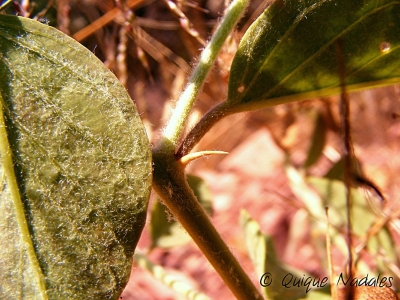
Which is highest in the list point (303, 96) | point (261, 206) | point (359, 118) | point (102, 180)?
point (102, 180)

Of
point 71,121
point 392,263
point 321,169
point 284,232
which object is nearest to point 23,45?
point 71,121

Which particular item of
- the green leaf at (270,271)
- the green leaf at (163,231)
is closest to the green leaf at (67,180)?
the green leaf at (270,271)

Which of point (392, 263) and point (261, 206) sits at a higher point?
point (392, 263)

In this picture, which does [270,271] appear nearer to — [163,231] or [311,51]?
[163,231]

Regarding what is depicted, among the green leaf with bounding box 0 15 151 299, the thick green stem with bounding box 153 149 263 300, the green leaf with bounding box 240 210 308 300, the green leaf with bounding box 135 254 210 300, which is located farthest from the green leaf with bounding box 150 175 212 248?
the green leaf with bounding box 0 15 151 299

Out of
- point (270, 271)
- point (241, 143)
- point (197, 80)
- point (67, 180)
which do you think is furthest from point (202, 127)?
point (241, 143)

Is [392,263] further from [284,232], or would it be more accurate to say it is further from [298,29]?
[284,232]

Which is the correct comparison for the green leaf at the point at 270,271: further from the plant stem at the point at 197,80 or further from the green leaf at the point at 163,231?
the plant stem at the point at 197,80
